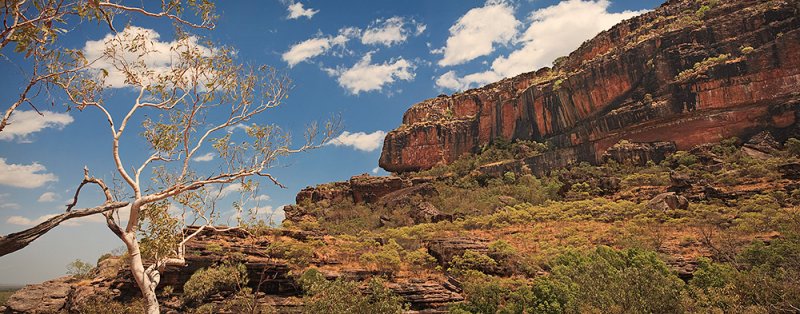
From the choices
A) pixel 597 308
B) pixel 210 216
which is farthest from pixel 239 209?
pixel 597 308

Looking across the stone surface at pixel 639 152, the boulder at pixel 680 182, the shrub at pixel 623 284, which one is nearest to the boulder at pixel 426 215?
the boulder at pixel 680 182

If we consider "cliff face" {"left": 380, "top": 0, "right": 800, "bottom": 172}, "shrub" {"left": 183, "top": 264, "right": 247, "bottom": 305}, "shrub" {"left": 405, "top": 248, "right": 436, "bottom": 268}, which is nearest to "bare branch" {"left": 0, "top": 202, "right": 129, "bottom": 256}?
"shrub" {"left": 183, "top": 264, "right": 247, "bottom": 305}

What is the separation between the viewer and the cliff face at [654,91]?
50.6 metres

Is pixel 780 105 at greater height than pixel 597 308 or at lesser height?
greater

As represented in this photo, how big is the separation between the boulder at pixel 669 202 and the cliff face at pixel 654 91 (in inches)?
818

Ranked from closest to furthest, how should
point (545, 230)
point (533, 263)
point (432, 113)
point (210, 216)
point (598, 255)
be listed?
1. point (210, 216)
2. point (598, 255)
3. point (533, 263)
4. point (545, 230)
5. point (432, 113)

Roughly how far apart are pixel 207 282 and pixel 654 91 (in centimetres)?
6222

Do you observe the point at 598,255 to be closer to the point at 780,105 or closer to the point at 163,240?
the point at 163,240

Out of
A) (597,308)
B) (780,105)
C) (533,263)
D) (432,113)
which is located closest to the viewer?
(597,308)

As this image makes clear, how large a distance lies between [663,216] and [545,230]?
9.31 m

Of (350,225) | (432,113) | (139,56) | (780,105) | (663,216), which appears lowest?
(663,216)

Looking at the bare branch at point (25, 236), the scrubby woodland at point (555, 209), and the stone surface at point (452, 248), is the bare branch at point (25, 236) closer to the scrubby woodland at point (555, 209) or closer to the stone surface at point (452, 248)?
the scrubby woodland at point (555, 209)

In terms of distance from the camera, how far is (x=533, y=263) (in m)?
27.7

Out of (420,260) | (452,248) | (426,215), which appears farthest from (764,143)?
(420,260)
